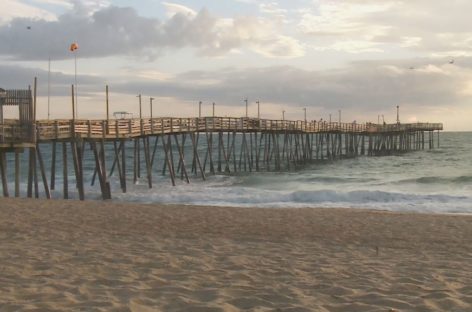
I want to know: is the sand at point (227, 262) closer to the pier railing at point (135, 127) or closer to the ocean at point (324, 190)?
the pier railing at point (135, 127)

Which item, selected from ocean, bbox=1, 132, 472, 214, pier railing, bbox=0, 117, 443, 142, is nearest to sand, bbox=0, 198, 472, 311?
pier railing, bbox=0, 117, 443, 142

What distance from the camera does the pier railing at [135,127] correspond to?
747 inches

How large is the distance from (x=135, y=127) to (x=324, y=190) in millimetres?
8869

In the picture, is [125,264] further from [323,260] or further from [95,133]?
[95,133]

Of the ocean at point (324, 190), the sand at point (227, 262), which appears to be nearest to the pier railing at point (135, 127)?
the ocean at point (324, 190)

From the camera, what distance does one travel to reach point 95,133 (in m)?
22.5

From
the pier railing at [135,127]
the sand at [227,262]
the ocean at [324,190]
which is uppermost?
the pier railing at [135,127]

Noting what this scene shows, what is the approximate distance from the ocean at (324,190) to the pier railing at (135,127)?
112 inches

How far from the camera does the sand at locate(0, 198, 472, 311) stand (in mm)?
5918

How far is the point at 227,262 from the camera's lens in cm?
812

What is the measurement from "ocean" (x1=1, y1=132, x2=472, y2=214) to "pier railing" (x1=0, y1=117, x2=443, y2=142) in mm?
2849

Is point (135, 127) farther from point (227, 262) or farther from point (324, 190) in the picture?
point (227, 262)

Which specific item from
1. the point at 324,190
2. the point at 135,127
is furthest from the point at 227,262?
the point at 135,127

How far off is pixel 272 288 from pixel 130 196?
18387mm
